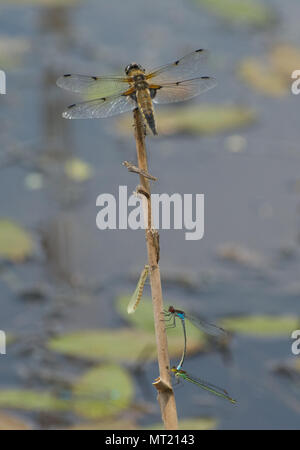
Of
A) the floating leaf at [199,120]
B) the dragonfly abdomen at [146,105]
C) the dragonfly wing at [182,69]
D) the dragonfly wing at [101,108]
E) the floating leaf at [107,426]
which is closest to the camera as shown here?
the dragonfly abdomen at [146,105]

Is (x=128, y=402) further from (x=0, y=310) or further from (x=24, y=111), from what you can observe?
(x=24, y=111)

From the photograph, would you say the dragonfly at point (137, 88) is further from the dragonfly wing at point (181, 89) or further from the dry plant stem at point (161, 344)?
the dry plant stem at point (161, 344)

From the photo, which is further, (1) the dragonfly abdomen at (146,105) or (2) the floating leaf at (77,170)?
(2) the floating leaf at (77,170)

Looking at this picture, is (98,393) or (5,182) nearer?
(98,393)

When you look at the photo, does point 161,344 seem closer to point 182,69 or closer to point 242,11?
point 182,69

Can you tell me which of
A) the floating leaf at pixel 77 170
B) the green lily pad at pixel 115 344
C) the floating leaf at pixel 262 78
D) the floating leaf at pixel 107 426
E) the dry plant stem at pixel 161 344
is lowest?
the dry plant stem at pixel 161 344

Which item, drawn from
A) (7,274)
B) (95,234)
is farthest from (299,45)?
(7,274)

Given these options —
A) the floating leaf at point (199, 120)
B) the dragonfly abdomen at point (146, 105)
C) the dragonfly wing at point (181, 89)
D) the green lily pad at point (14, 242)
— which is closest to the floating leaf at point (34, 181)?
the green lily pad at point (14, 242)
